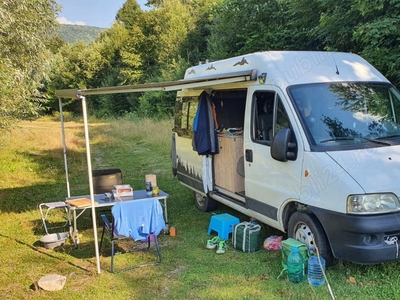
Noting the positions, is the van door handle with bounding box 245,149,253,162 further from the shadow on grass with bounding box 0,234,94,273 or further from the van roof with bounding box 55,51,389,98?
the shadow on grass with bounding box 0,234,94,273

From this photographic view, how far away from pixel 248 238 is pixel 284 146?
1467 mm

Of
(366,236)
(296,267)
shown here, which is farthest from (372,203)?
(296,267)

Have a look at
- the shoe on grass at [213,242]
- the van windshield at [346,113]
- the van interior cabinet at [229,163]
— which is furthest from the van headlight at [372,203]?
the van interior cabinet at [229,163]

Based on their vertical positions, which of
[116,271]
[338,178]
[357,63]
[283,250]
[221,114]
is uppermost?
[357,63]

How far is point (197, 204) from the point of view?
7.32m

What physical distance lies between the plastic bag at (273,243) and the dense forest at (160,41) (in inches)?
160

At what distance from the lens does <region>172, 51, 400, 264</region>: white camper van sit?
374cm

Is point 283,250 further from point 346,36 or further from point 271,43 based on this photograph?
point 271,43

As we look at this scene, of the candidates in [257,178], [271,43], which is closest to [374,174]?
[257,178]

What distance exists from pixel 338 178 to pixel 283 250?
108 centimetres

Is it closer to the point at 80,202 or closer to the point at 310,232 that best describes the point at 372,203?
the point at 310,232

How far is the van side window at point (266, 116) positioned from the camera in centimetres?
473

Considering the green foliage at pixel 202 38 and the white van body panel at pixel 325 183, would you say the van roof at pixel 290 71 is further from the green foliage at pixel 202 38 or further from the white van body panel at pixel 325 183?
the green foliage at pixel 202 38

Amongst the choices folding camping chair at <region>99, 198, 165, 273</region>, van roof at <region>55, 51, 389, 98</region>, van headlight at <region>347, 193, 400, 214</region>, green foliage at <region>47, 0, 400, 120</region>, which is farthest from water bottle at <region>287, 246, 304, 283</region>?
green foliage at <region>47, 0, 400, 120</region>
